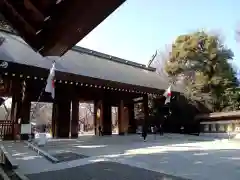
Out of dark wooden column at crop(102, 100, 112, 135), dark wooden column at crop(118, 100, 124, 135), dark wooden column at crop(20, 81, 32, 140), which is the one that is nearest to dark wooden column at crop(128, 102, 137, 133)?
dark wooden column at crop(118, 100, 124, 135)

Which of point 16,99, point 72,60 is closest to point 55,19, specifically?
point 16,99

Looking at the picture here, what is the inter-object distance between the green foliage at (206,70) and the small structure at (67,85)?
776cm

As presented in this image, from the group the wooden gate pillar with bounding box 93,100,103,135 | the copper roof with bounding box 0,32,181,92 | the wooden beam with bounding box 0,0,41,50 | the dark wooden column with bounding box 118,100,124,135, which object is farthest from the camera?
the dark wooden column with bounding box 118,100,124,135

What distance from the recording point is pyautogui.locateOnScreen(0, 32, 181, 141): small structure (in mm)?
12723

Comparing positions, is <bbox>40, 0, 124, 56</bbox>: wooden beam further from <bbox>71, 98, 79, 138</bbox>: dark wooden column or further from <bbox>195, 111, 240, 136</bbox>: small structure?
<bbox>195, 111, 240, 136</bbox>: small structure

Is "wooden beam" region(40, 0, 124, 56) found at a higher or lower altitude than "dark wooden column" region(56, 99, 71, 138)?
higher

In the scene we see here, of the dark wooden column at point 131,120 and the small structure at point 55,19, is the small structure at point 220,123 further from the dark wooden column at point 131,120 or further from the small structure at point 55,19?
the small structure at point 55,19

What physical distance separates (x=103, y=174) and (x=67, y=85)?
1082 centimetres

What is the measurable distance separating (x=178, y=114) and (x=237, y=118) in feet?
16.3

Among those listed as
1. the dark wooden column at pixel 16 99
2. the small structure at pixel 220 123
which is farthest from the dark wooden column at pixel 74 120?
the small structure at pixel 220 123

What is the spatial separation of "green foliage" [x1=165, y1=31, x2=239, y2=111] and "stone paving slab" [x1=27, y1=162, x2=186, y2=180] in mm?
18189

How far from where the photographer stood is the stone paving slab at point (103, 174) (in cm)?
534

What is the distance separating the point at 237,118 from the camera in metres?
19.6

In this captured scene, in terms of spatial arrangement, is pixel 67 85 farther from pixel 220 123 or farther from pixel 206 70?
pixel 206 70
